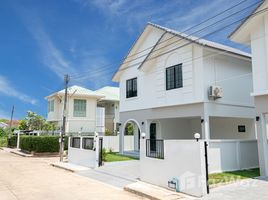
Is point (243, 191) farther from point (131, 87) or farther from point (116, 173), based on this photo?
point (131, 87)

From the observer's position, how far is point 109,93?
4000cm

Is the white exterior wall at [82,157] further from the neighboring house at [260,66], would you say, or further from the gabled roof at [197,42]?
the neighboring house at [260,66]

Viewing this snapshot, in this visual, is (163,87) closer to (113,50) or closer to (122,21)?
(122,21)

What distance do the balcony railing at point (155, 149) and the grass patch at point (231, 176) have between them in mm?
2033

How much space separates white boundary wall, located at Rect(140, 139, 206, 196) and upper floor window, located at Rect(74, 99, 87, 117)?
79.4 feet

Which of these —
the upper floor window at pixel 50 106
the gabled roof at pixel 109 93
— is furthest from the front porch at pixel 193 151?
the upper floor window at pixel 50 106

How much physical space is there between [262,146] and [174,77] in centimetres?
635

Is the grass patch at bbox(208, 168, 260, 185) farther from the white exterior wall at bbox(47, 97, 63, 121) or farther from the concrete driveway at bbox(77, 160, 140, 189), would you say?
→ the white exterior wall at bbox(47, 97, 63, 121)

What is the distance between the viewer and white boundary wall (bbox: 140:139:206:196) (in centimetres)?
778

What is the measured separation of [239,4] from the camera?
10734 mm

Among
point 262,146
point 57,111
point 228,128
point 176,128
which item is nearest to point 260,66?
point 262,146

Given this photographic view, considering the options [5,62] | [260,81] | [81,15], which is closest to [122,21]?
[81,15]

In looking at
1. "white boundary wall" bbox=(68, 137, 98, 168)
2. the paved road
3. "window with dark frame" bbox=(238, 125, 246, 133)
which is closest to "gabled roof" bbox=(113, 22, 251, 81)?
"window with dark frame" bbox=(238, 125, 246, 133)

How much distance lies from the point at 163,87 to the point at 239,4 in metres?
6.63
